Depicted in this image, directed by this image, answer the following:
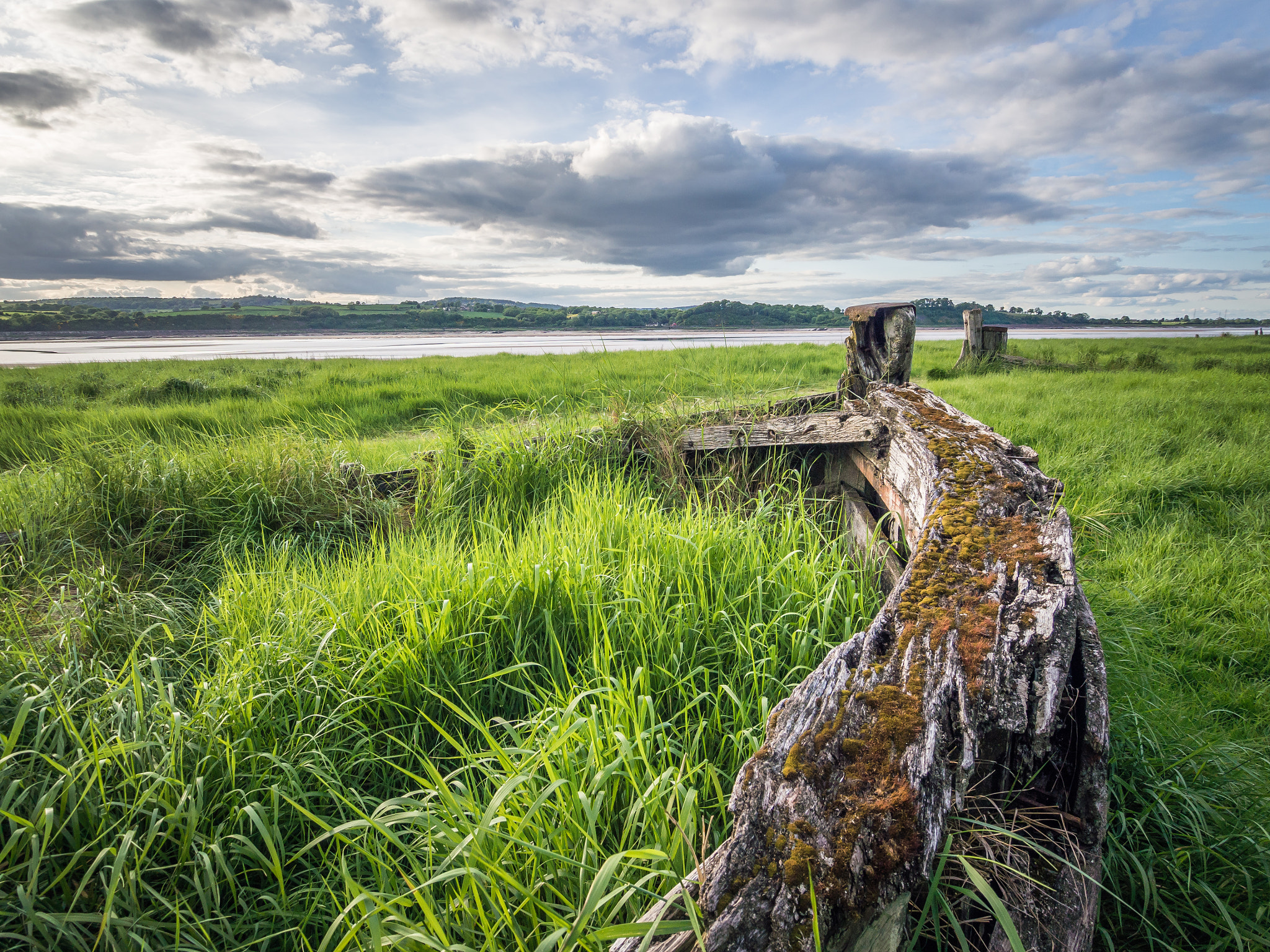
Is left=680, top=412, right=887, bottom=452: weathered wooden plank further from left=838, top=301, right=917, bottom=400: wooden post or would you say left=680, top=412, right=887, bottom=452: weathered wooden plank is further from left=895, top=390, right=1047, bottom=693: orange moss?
left=895, top=390, right=1047, bottom=693: orange moss

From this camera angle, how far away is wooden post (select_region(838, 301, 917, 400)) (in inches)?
196

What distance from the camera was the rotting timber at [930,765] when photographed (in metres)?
1.25

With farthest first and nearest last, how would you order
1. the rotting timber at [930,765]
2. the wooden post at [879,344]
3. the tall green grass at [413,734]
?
the wooden post at [879,344] < the tall green grass at [413,734] < the rotting timber at [930,765]

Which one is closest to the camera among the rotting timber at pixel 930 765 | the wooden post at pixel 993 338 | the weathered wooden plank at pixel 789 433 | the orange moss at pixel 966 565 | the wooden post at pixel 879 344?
the rotting timber at pixel 930 765

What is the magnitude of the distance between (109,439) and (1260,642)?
945 centimetres

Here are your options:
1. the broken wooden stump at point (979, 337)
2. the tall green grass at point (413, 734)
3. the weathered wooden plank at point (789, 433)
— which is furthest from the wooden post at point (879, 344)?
the broken wooden stump at point (979, 337)

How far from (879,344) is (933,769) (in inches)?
173

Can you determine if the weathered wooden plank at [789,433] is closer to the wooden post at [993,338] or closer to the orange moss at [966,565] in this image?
the orange moss at [966,565]

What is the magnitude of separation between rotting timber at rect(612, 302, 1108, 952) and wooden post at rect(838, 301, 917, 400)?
290cm

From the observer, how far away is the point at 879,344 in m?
5.14

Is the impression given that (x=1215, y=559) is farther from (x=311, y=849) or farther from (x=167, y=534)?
(x=167, y=534)

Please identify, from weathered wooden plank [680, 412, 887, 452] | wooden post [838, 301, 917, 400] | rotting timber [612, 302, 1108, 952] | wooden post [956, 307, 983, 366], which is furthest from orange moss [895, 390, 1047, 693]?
wooden post [956, 307, 983, 366]

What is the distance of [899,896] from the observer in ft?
4.11

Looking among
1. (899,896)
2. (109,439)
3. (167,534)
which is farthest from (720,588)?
(109,439)
